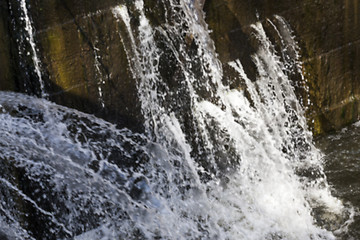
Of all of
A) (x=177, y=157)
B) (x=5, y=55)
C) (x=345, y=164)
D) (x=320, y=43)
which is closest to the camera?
(x=5, y=55)

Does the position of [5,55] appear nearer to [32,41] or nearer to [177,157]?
[32,41]

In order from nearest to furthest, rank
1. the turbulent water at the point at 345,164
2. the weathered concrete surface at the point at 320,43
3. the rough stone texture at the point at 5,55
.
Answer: the rough stone texture at the point at 5,55 → the turbulent water at the point at 345,164 → the weathered concrete surface at the point at 320,43

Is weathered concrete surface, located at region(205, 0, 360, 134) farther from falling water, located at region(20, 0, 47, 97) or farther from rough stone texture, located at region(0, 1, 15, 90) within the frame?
rough stone texture, located at region(0, 1, 15, 90)

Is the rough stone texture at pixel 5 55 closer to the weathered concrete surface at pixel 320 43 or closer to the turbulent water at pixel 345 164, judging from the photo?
the weathered concrete surface at pixel 320 43

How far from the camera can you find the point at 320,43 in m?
5.27

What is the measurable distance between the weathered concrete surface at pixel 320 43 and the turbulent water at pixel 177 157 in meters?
0.14

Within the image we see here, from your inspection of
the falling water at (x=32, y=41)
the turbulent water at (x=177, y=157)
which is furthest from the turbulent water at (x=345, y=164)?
the falling water at (x=32, y=41)

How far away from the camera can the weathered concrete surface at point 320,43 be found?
4.85m

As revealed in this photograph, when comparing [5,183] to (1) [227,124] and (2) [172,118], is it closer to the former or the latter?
(2) [172,118]

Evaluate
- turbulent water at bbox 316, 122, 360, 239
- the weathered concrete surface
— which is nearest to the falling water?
the weathered concrete surface

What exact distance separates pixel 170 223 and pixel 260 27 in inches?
83.6

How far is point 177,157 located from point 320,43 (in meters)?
1.98

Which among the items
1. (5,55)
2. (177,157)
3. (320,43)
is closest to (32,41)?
(5,55)

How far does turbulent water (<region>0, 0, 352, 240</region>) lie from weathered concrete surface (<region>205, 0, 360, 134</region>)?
14 centimetres
